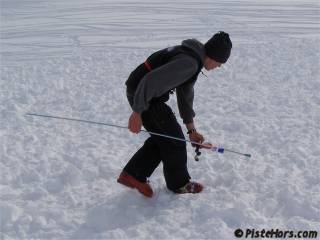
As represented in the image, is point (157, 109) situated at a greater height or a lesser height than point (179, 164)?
greater

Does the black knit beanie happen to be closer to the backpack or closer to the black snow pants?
the backpack

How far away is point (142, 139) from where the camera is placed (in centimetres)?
644

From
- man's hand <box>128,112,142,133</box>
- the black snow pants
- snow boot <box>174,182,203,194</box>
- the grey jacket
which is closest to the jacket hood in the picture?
the grey jacket

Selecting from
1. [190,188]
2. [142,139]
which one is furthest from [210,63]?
[142,139]

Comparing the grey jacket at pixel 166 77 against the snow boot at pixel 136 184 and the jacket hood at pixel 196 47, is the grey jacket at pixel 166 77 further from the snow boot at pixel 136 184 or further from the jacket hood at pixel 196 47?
the snow boot at pixel 136 184

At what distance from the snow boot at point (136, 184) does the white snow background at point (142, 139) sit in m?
0.11

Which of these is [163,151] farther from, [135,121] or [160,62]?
[160,62]

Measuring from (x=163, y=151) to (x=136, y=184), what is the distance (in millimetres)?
473

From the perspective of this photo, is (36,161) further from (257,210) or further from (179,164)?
(257,210)

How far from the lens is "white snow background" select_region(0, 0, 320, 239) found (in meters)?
4.29

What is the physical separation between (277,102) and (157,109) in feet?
12.8

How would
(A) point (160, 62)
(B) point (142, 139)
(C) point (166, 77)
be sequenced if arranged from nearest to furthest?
(C) point (166, 77), (A) point (160, 62), (B) point (142, 139)

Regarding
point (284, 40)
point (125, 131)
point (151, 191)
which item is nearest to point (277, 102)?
point (125, 131)

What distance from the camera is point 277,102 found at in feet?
25.5
